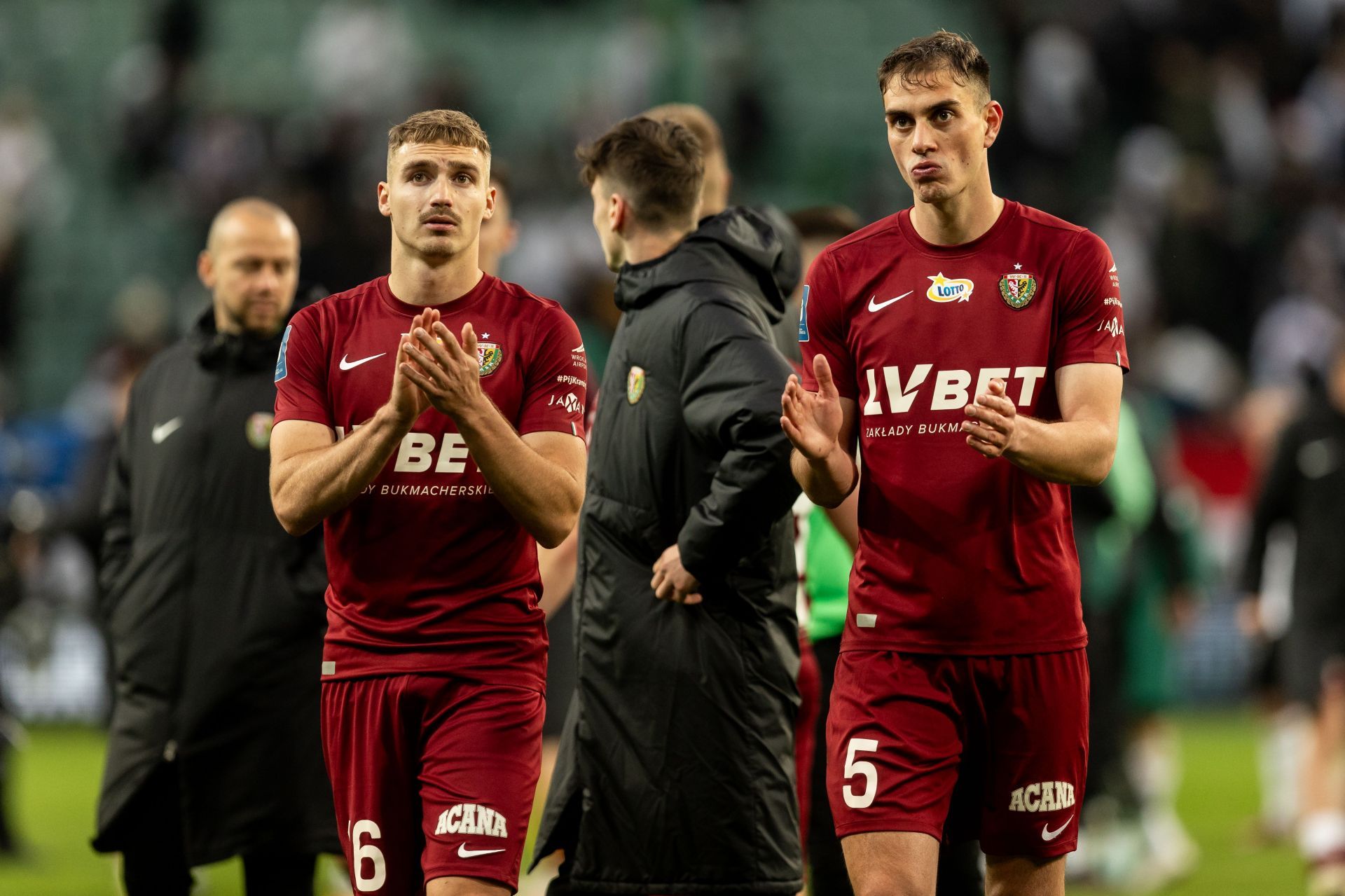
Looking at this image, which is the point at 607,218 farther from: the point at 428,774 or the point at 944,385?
the point at 428,774

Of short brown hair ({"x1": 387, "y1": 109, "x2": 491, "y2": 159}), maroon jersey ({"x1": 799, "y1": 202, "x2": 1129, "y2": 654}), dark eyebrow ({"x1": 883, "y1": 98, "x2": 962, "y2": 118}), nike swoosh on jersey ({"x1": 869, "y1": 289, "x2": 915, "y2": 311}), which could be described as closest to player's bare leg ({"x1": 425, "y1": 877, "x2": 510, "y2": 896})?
maroon jersey ({"x1": 799, "y1": 202, "x2": 1129, "y2": 654})

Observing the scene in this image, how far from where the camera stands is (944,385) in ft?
16.3

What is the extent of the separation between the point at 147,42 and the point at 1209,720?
1320 cm

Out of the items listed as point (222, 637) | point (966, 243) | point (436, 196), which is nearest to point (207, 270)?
point (222, 637)

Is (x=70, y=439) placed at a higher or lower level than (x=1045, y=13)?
lower

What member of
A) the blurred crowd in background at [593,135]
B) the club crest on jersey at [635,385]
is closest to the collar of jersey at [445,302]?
the club crest on jersey at [635,385]

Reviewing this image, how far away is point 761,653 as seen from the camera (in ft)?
17.9

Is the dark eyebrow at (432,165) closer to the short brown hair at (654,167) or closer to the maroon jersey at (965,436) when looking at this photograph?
the short brown hair at (654,167)

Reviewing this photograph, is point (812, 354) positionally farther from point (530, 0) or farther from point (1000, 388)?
point (530, 0)

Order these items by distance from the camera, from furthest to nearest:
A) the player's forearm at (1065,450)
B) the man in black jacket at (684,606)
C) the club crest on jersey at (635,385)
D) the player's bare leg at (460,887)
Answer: the club crest on jersey at (635,385)
the man in black jacket at (684,606)
the player's bare leg at (460,887)
the player's forearm at (1065,450)

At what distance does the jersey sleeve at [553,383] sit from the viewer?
16.8 ft

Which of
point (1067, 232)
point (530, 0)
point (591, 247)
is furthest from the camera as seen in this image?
point (530, 0)

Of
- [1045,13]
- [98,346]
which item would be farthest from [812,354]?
[1045,13]

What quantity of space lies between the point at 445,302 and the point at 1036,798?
6.75 feet
